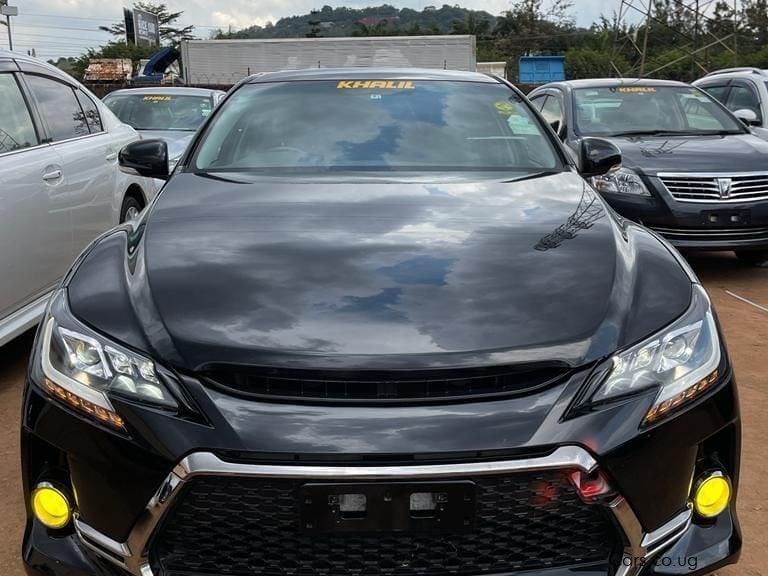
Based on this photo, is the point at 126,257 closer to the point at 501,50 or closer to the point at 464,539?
the point at 464,539

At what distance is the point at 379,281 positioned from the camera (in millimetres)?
2076

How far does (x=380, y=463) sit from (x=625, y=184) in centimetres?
517

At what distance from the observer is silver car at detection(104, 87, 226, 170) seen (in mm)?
10227

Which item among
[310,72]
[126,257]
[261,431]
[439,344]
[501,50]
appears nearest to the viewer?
[261,431]

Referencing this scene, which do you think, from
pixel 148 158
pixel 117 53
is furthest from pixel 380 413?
pixel 117 53

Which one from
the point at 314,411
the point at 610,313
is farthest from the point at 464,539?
the point at 610,313

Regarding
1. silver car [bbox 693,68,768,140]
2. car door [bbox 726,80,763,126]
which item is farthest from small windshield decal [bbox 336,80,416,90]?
car door [bbox 726,80,763,126]

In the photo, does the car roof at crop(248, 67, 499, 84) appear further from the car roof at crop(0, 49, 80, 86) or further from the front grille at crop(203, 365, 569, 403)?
the front grille at crop(203, 365, 569, 403)

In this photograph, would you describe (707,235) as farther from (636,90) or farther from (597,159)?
(597,159)

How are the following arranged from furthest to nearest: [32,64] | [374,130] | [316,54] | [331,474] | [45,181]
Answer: [316,54] < [32,64] < [45,181] < [374,130] < [331,474]

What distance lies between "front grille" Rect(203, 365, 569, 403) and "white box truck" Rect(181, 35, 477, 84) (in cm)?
3371

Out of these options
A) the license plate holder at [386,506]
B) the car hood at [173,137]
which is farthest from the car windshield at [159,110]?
the license plate holder at [386,506]

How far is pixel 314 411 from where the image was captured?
177 cm

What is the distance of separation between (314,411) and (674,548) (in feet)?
2.99
